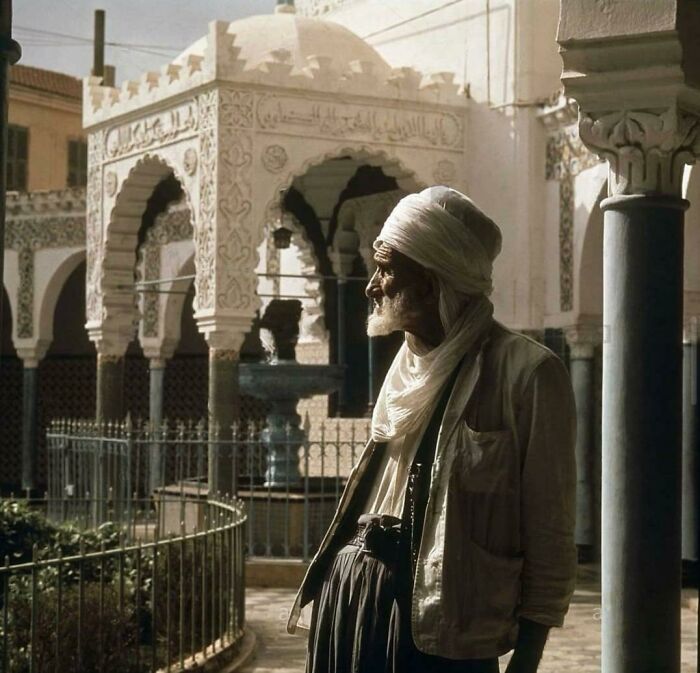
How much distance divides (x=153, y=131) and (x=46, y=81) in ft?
47.6

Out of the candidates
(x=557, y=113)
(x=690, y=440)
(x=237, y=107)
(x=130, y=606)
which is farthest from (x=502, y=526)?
(x=557, y=113)

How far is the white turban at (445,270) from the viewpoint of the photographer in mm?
2570

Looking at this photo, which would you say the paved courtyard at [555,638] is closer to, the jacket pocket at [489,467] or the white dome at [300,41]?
the white dome at [300,41]

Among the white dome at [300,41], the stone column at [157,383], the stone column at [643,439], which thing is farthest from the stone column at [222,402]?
the stone column at [643,439]

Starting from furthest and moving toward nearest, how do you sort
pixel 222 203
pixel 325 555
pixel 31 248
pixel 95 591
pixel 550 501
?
1. pixel 31 248
2. pixel 222 203
3. pixel 95 591
4. pixel 325 555
5. pixel 550 501

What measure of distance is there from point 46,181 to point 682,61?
2176 cm

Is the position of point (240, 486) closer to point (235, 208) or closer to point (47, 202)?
point (235, 208)

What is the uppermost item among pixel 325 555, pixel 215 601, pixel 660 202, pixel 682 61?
pixel 682 61

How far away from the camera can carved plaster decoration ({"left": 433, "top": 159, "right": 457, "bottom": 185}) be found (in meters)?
11.7

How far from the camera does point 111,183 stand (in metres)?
12.6

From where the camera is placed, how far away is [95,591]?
6445 millimetres

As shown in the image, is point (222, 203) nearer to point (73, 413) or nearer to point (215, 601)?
point (215, 601)

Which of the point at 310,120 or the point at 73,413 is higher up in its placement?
the point at 310,120

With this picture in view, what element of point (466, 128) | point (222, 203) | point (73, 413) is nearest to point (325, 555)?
point (222, 203)
